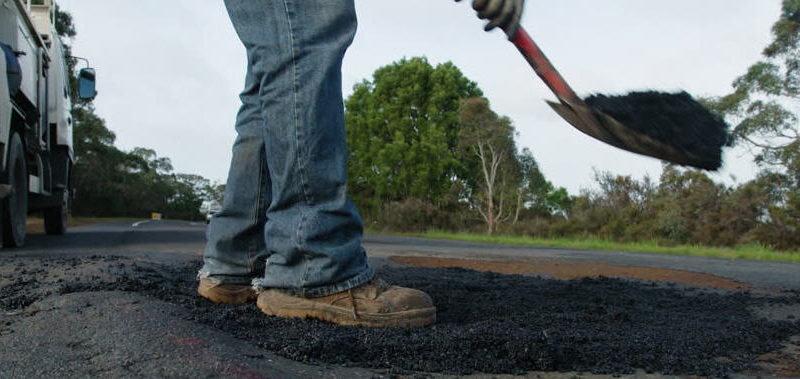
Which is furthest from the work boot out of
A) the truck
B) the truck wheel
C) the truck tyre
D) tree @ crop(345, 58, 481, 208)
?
tree @ crop(345, 58, 481, 208)

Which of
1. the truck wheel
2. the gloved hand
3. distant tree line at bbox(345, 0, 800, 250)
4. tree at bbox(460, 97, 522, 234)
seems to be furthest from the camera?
tree at bbox(460, 97, 522, 234)

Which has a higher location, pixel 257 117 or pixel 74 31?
pixel 74 31

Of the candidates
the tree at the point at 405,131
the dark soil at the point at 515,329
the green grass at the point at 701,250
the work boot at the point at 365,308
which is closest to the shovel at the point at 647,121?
the dark soil at the point at 515,329

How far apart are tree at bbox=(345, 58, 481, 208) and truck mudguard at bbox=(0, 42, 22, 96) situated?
27.9 meters

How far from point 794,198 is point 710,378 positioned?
57.7 ft

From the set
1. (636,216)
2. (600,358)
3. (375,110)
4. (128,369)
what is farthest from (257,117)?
(375,110)

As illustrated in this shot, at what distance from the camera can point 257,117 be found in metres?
2.49

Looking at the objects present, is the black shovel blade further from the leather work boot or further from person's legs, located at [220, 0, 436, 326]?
the leather work boot

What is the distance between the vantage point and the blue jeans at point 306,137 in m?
2.06

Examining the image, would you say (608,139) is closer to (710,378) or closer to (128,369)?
(710,378)

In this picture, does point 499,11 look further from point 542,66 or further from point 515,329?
point 515,329

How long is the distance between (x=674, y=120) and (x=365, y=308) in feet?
4.68

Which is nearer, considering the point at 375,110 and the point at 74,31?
the point at 74,31

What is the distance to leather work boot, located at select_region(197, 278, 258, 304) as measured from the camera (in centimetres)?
247
